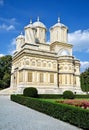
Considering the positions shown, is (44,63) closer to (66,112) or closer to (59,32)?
(59,32)

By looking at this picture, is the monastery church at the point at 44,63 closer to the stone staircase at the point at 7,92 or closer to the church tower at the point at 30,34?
the church tower at the point at 30,34

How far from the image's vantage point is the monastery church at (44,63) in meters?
35.5

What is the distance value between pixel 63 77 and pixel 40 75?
553 cm

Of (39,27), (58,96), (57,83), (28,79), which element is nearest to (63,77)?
A: (57,83)

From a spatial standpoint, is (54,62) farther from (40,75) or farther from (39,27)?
(39,27)

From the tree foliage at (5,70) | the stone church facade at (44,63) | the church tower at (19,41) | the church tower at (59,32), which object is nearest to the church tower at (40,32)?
the stone church facade at (44,63)

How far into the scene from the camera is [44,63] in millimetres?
37750

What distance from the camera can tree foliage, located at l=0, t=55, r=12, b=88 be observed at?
4962cm

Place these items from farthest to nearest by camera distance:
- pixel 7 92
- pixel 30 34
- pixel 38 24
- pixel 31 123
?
pixel 38 24, pixel 30 34, pixel 7 92, pixel 31 123

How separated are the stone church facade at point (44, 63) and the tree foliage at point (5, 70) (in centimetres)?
828

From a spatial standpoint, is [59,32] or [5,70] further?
[5,70]

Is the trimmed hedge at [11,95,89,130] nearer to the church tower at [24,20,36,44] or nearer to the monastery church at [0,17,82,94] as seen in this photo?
the monastery church at [0,17,82,94]

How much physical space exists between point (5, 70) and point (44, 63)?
18963mm

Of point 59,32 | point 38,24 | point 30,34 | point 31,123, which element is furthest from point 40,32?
point 31,123
